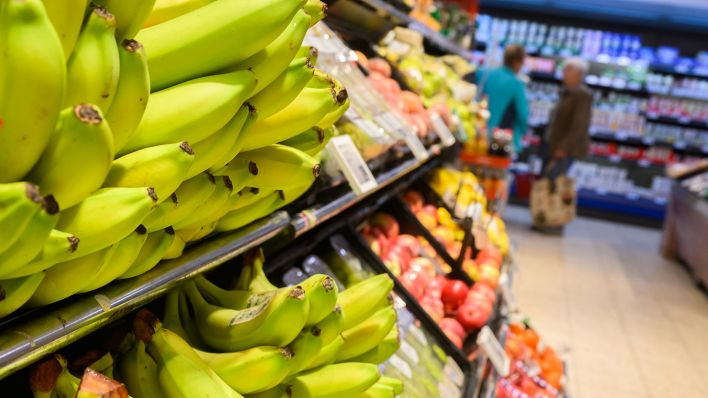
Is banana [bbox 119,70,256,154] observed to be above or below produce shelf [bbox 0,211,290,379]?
above

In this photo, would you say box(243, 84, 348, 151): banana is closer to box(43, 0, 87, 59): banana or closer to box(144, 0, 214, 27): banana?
box(144, 0, 214, 27): banana

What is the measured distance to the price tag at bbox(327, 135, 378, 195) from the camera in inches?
65.2

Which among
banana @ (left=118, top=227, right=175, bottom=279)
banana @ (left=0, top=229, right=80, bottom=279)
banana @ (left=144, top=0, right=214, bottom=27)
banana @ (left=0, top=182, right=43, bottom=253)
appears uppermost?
banana @ (left=144, top=0, right=214, bottom=27)

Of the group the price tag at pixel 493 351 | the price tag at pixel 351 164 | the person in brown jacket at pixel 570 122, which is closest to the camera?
the price tag at pixel 351 164

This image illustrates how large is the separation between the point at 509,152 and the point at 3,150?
5.34 m

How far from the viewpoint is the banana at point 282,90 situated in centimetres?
105

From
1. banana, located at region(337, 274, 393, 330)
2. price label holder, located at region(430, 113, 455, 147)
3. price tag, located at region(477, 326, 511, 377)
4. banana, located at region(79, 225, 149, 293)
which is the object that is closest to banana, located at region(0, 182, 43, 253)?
banana, located at region(79, 225, 149, 293)

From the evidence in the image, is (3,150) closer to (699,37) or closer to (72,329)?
(72,329)

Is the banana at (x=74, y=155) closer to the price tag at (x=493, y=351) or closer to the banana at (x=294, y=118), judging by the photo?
the banana at (x=294, y=118)

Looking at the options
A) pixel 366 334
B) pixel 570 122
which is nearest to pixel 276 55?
pixel 366 334

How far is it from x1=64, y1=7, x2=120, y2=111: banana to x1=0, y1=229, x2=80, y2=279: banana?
14 centimetres

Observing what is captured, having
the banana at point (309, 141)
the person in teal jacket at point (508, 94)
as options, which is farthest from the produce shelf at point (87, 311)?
the person in teal jacket at point (508, 94)

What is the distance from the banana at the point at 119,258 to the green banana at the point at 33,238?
174 mm

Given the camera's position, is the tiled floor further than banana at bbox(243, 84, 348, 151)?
Yes
